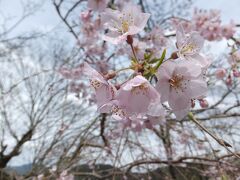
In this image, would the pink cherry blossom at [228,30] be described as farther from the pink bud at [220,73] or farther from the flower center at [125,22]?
the flower center at [125,22]

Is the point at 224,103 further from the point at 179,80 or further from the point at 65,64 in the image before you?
the point at 179,80

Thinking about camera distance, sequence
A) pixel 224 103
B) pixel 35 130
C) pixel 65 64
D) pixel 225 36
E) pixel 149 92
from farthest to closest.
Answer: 1. pixel 35 130
2. pixel 65 64
3. pixel 224 103
4. pixel 225 36
5. pixel 149 92

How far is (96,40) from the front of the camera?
14.3 feet

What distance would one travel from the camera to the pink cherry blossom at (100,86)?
1.01 m

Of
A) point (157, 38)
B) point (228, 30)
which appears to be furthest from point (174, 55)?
point (228, 30)

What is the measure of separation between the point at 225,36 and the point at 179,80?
282cm

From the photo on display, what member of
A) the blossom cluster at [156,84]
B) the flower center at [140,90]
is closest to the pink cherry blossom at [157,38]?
the blossom cluster at [156,84]

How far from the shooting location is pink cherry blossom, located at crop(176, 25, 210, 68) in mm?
1029

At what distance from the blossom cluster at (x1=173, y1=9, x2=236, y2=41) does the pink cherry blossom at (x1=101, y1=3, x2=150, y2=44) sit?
250 centimetres

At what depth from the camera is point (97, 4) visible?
2881mm

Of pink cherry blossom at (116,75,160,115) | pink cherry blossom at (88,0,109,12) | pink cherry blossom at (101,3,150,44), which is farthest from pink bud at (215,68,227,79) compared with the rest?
pink cherry blossom at (116,75,160,115)

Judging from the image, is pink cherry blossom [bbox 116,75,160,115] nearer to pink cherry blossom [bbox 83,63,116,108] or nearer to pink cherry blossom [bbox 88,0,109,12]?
pink cherry blossom [bbox 83,63,116,108]

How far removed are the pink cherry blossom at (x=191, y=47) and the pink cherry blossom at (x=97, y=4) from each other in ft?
5.87

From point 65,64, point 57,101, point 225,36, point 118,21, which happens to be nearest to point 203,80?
point 118,21
